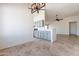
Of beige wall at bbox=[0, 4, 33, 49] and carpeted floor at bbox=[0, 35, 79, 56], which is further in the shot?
beige wall at bbox=[0, 4, 33, 49]

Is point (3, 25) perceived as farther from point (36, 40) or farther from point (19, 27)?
point (36, 40)

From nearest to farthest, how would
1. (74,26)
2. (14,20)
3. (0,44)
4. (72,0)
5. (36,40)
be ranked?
(72,0), (0,44), (14,20), (36,40), (74,26)

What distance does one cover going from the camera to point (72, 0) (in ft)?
4.76

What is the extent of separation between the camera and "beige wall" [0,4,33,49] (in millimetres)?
4828

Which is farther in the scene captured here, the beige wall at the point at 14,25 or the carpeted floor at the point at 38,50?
the beige wall at the point at 14,25

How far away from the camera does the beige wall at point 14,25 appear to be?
4828mm

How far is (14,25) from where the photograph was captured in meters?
5.30

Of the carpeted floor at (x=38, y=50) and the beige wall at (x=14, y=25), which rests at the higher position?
the beige wall at (x=14, y=25)

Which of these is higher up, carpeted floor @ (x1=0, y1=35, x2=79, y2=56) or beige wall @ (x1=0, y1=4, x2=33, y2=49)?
beige wall @ (x1=0, y1=4, x2=33, y2=49)

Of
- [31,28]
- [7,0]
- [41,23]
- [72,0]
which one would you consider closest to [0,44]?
[31,28]

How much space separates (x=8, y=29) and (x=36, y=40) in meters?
1.98

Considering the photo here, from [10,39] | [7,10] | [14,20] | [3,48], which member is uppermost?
[7,10]

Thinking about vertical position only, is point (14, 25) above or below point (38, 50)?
above

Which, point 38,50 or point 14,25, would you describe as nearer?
point 38,50
